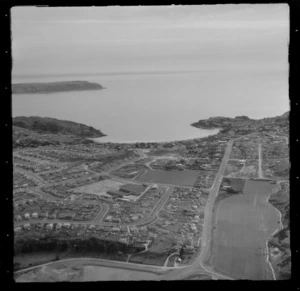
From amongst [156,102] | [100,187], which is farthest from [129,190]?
[156,102]

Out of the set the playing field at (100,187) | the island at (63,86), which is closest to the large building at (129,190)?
the playing field at (100,187)

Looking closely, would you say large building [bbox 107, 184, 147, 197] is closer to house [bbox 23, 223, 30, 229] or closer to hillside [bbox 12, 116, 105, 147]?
hillside [bbox 12, 116, 105, 147]

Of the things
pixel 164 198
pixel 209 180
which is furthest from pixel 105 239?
pixel 209 180

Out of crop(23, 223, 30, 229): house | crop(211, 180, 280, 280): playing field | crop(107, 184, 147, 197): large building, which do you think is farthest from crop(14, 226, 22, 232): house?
crop(211, 180, 280, 280): playing field

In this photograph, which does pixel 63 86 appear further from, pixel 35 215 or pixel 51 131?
pixel 35 215

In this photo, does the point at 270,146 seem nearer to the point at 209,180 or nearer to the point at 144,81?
the point at 209,180
